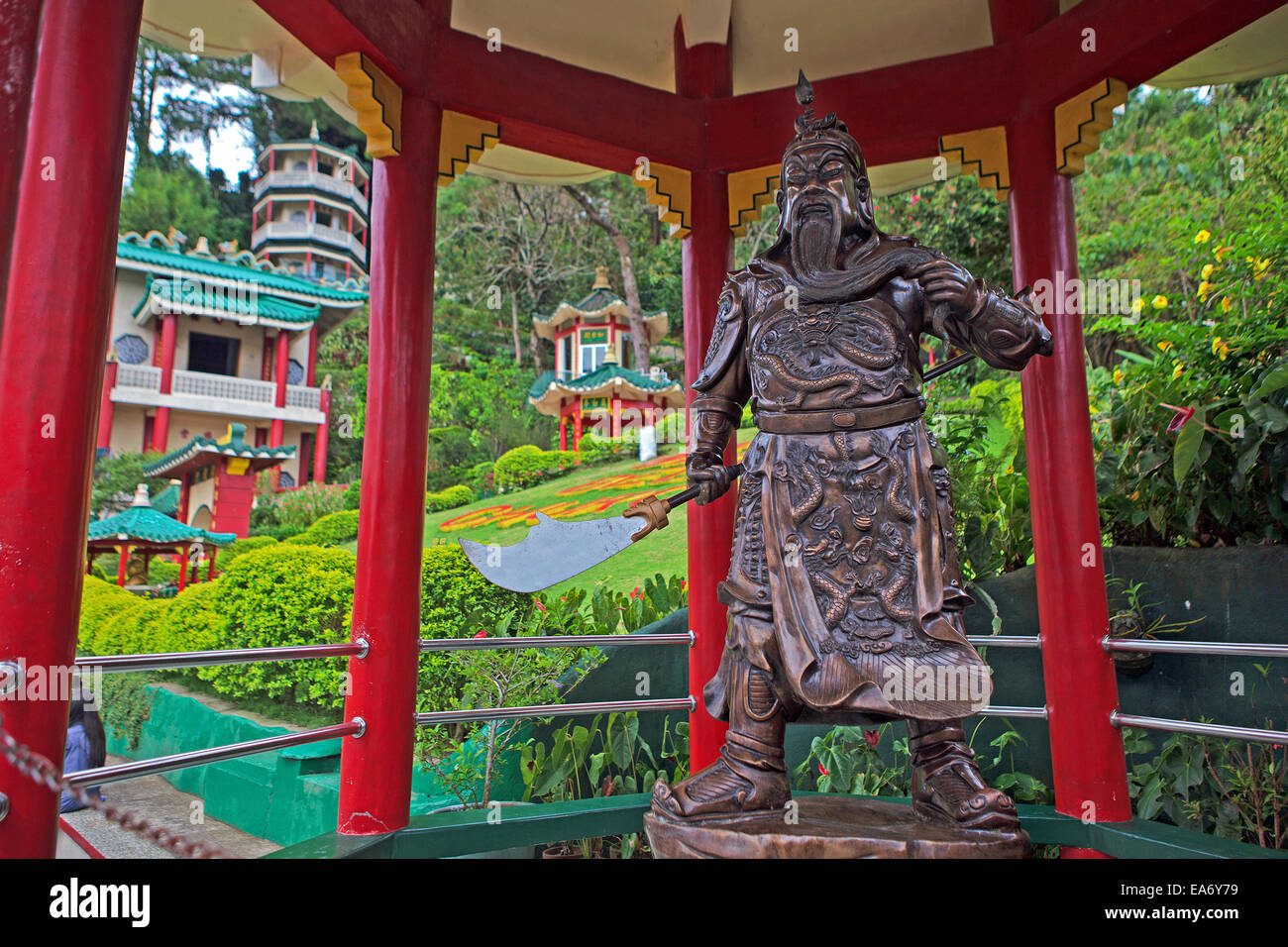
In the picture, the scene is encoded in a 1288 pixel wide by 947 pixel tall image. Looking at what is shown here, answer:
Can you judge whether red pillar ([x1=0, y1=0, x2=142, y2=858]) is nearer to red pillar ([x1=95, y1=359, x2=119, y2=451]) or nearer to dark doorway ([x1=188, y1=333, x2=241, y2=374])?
red pillar ([x1=95, y1=359, x2=119, y2=451])

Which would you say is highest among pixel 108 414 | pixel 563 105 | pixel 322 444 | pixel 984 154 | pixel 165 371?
pixel 165 371

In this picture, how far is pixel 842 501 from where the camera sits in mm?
2336

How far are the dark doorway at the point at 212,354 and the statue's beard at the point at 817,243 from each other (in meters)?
15.3

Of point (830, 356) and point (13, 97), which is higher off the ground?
point (13, 97)

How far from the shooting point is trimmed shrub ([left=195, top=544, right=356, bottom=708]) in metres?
7.48

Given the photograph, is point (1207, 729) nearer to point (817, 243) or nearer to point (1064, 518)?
point (1064, 518)

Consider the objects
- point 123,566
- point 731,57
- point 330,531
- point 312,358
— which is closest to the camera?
point 731,57

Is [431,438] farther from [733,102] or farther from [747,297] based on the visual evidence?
[747,297]

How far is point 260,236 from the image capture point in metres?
18.0

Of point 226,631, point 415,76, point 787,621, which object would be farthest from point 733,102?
point 226,631

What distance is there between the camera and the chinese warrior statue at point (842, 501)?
2174mm

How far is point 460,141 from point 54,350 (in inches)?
81.2

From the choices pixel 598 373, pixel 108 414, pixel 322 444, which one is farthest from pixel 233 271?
pixel 598 373

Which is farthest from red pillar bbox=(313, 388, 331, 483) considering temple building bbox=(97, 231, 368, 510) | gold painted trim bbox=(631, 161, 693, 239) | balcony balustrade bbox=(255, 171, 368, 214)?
gold painted trim bbox=(631, 161, 693, 239)
